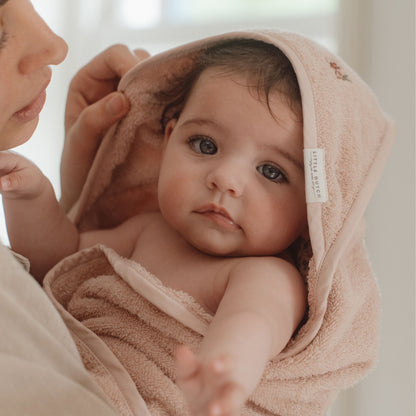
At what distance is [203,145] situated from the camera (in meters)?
0.97

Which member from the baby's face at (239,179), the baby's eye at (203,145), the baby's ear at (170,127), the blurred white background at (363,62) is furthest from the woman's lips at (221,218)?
the blurred white background at (363,62)

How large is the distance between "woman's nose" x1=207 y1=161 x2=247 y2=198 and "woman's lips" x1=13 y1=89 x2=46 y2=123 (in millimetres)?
288

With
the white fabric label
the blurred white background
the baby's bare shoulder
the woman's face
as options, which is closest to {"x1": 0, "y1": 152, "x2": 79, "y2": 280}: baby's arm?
the blurred white background

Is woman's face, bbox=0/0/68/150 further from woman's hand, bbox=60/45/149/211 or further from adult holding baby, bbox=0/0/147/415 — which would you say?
woman's hand, bbox=60/45/149/211

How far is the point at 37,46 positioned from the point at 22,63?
28 mm

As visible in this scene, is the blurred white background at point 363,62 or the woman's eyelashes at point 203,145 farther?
the blurred white background at point 363,62

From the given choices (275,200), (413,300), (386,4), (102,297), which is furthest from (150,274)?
(386,4)

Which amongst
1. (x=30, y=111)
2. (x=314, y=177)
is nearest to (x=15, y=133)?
(x=30, y=111)

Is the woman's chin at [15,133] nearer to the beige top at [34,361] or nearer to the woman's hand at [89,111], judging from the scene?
the beige top at [34,361]

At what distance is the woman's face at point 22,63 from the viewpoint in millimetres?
645

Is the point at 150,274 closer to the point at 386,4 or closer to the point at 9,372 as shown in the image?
the point at 9,372

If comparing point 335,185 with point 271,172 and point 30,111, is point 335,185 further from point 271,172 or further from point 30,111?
point 30,111

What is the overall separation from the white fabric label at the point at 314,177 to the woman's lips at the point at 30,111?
0.40m

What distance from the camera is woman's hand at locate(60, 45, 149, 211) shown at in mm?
1145
